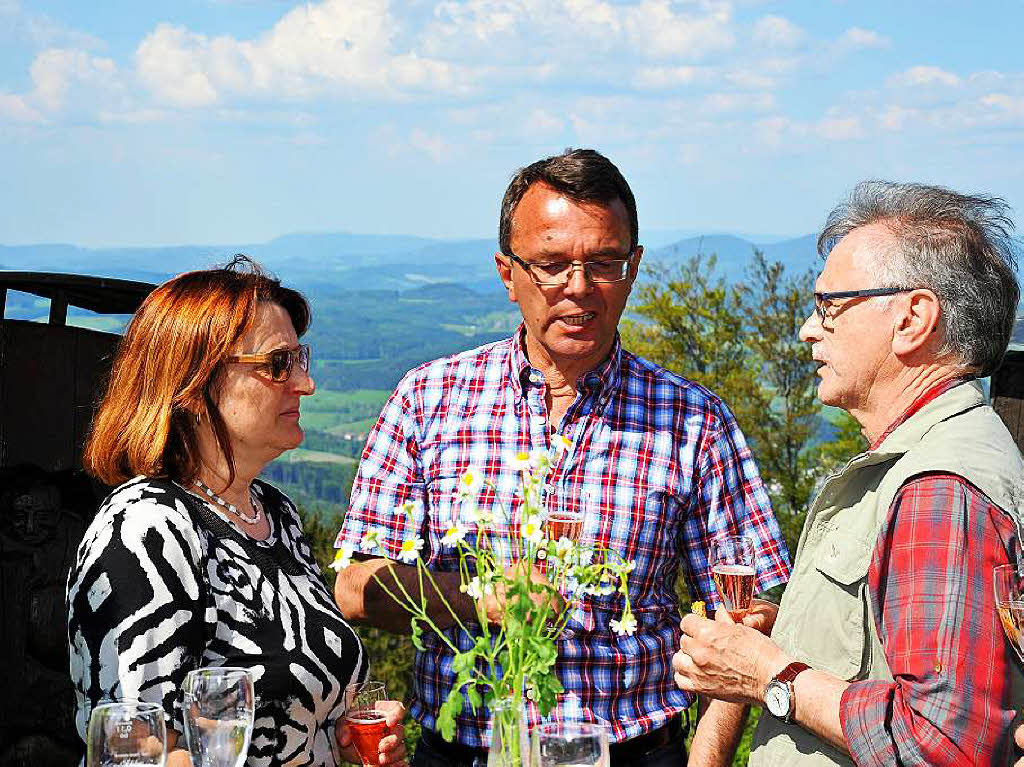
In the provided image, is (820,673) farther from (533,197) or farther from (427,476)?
(533,197)

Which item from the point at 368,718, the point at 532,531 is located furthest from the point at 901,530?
the point at 368,718

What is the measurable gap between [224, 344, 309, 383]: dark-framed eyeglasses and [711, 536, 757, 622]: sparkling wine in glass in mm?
1257

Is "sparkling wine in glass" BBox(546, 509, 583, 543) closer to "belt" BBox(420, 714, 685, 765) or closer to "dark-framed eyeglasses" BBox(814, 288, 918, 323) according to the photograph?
"dark-framed eyeglasses" BBox(814, 288, 918, 323)

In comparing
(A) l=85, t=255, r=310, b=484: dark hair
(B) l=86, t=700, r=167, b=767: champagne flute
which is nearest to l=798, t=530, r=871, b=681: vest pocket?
(B) l=86, t=700, r=167, b=767: champagne flute

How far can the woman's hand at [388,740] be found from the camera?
2.80 m

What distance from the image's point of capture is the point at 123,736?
2.20 meters

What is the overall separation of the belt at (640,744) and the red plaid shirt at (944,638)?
3.78ft

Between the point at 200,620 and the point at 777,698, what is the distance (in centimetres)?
134

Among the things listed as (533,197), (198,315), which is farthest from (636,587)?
(198,315)

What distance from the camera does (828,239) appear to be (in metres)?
2.94

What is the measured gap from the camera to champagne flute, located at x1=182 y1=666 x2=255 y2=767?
2.32 metres

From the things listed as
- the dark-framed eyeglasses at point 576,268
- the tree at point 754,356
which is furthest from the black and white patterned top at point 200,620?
the tree at point 754,356

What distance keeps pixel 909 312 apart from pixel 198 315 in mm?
1767

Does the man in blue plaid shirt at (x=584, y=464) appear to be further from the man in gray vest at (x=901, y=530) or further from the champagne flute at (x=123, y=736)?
the champagne flute at (x=123, y=736)
